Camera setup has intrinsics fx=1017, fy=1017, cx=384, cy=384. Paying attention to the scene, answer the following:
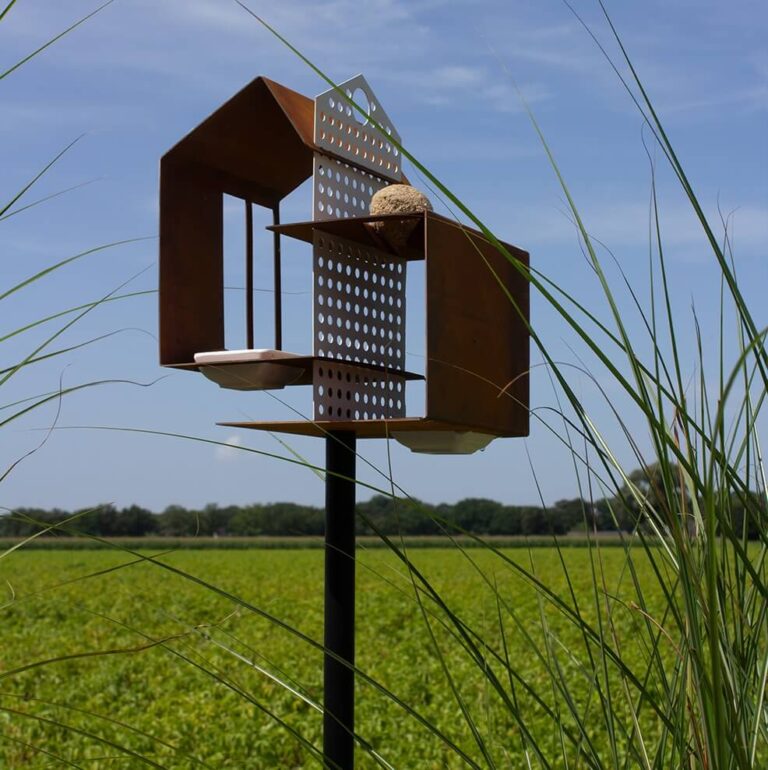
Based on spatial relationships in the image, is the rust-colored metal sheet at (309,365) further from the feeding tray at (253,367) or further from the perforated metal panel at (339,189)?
the perforated metal panel at (339,189)

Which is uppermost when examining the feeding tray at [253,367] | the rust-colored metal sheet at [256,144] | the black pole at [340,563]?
the rust-colored metal sheet at [256,144]

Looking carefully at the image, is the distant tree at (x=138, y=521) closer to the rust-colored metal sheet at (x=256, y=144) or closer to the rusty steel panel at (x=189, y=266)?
the rusty steel panel at (x=189, y=266)

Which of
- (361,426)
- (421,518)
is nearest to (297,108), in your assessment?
(361,426)

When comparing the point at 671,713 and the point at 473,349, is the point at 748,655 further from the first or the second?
the point at 473,349

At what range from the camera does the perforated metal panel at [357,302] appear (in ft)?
7.13

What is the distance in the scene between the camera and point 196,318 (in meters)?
2.41

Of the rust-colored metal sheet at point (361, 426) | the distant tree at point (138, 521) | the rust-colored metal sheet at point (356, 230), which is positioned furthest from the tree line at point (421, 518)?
the rust-colored metal sheet at point (356, 230)

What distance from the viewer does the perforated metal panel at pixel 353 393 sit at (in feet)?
6.98

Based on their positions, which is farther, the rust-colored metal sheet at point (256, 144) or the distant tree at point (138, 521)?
the rust-colored metal sheet at point (256, 144)

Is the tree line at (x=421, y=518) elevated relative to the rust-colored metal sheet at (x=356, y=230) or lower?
lower

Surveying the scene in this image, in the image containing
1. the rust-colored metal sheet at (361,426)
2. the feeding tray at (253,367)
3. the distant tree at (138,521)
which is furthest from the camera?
the feeding tray at (253,367)

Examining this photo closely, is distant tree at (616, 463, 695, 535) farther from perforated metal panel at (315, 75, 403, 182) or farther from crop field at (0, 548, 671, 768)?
perforated metal panel at (315, 75, 403, 182)

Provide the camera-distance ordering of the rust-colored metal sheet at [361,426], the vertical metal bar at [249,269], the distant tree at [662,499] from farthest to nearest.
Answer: the vertical metal bar at [249,269] < the rust-colored metal sheet at [361,426] < the distant tree at [662,499]

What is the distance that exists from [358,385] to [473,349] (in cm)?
28
